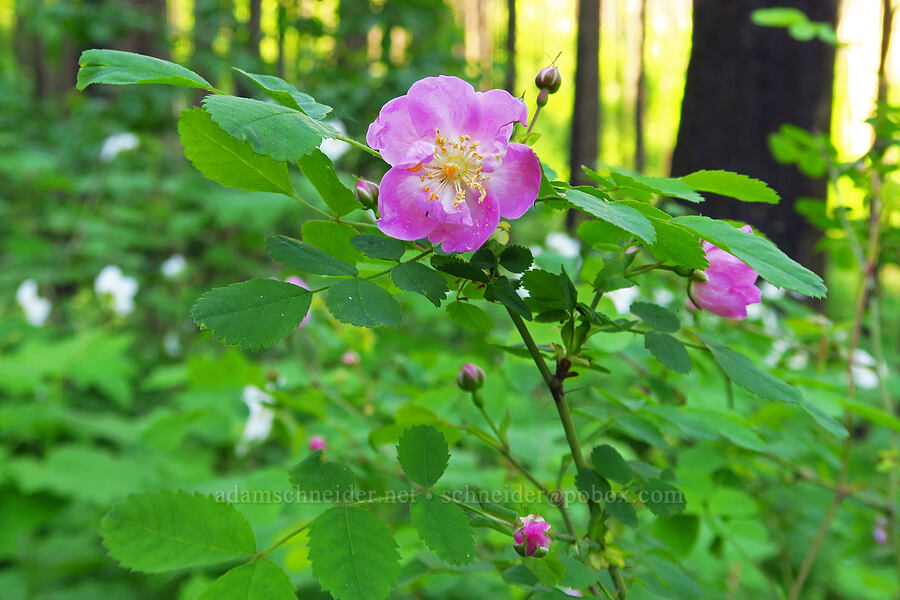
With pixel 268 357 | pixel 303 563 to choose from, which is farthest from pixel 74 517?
pixel 303 563

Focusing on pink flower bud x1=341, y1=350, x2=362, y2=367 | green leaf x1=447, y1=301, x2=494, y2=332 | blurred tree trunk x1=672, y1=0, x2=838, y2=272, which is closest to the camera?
green leaf x1=447, y1=301, x2=494, y2=332

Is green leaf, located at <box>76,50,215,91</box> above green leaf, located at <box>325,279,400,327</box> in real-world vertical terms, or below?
above

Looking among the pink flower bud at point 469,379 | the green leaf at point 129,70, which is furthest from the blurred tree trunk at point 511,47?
the green leaf at point 129,70

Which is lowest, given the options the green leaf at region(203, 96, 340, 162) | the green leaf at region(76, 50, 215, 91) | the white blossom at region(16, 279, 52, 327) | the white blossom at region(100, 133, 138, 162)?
the white blossom at region(16, 279, 52, 327)

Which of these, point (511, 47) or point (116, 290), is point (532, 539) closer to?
point (116, 290)

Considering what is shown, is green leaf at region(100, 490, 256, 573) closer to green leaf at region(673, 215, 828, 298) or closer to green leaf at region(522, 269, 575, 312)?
green leaf at region(522, 269, 575, 312)

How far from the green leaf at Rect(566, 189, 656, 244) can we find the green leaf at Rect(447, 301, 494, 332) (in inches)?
7.7

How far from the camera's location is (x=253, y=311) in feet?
1.93

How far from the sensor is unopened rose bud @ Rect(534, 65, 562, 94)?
76 centimetres

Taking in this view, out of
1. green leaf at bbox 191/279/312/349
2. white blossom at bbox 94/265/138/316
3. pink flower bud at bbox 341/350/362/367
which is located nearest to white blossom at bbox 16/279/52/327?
white blossom at bbox 94/265/138/316

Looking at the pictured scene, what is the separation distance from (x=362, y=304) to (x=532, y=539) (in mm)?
249

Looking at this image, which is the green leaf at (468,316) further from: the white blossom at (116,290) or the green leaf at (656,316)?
the white blossom at (116,290)

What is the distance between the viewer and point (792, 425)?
4.85 feet

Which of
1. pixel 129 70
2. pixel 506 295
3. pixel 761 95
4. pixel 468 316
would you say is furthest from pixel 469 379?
pixel 761 95
